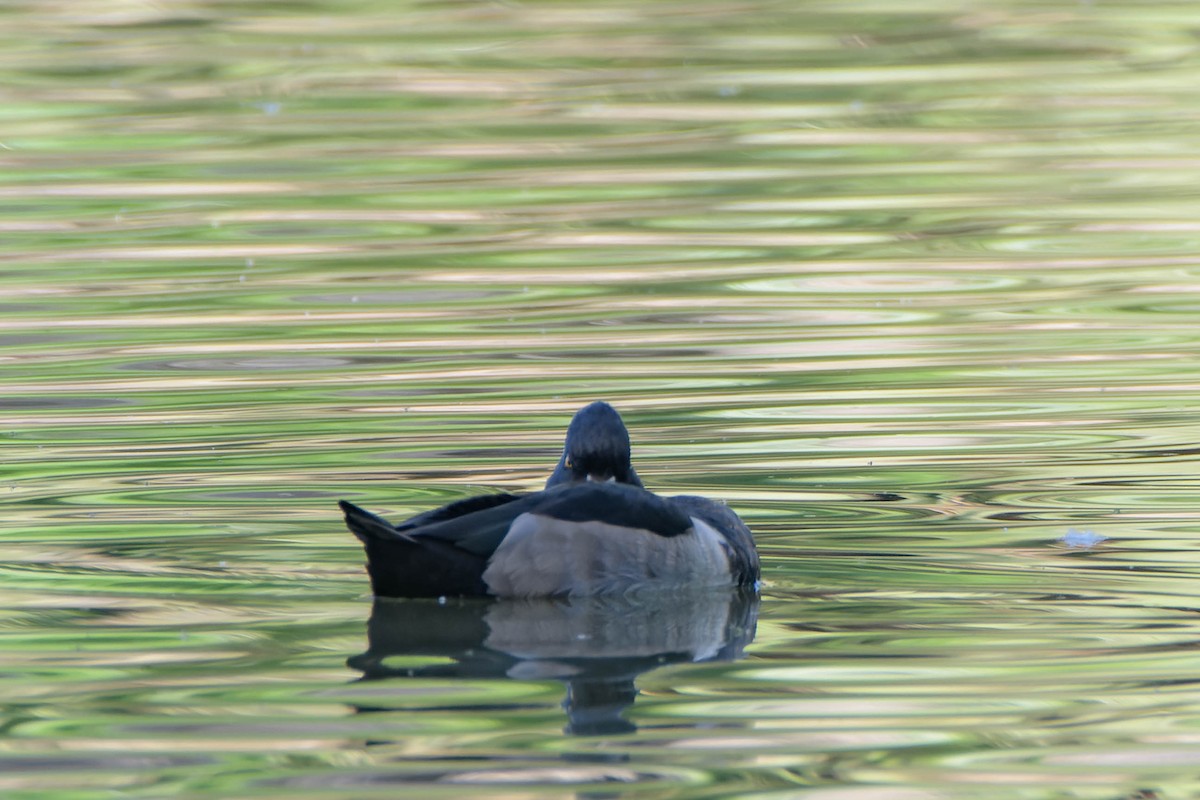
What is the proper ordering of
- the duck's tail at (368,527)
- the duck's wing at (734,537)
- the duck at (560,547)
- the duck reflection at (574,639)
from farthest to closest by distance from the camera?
1. the duck's wing at (734,537)
2. the duck at (560,547)
3. the duck's tail at (368,527)
4. the duck reflection at (574,639)

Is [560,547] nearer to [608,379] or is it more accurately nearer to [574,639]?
[574,639]

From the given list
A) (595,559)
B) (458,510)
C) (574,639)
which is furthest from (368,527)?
(595,559)

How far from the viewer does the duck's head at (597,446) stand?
717 centimetres

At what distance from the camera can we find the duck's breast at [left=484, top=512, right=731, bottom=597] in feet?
22.1

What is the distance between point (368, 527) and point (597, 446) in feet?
3.45

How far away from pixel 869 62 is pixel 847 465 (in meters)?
11.4

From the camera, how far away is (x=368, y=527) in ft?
20.9

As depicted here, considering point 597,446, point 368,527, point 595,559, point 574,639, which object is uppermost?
point 597,446

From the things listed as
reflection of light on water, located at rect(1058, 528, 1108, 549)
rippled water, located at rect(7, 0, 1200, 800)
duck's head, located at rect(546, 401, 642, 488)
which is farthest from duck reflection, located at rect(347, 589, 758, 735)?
reflection of light on water, located at rect(1058, 528, 1108, 549)

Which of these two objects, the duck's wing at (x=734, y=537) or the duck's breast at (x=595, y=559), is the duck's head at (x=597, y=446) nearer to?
the duck's wing at (x=734, y=537)

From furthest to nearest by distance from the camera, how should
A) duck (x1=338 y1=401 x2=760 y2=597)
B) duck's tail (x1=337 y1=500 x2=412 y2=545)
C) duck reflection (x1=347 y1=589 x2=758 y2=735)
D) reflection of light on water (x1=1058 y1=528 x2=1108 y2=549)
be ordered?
reflection of light on water (x1=1058 y1=528 x2=1108 y2=549), duck (x1=338 y1=401 x2=760 y2=597), duck's tail (x1=337 y1=500 x2=412 y2=545), duck reflection (x1=347 y1=589 x2=758 y2=735)

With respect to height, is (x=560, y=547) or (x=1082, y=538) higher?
(x=560, y=547)

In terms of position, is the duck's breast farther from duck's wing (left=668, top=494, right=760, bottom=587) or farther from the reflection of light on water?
the reflection of light on water

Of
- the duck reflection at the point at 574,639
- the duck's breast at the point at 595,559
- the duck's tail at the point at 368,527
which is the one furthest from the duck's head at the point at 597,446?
the duck's tail at the point at 368,527
